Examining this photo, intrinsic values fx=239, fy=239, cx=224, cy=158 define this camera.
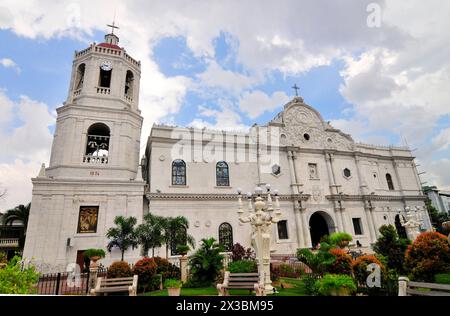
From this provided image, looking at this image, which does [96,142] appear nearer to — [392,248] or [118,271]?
[118,271]

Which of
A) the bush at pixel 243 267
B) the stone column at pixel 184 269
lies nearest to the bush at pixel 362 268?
the bush at pixel 243 267

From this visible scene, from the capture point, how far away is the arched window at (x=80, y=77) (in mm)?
18203

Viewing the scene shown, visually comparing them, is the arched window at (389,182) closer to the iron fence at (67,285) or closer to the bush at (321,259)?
the bush at (321,259)

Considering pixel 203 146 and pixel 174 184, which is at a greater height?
pixel 203 146

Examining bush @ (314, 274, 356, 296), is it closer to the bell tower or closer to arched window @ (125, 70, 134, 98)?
the bell tower

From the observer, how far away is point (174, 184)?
18312 mm

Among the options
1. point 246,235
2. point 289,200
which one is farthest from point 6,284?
point 289,200

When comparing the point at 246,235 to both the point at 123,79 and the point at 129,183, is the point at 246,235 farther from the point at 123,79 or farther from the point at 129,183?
the point at 123,79

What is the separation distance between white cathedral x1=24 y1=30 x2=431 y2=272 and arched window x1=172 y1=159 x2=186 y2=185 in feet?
0.26

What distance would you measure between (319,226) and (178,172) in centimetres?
1466

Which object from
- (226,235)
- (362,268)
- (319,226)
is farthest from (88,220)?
(319,226)

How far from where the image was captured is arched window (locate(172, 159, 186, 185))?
732 inches

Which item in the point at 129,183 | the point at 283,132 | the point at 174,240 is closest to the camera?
the point at 174,240
